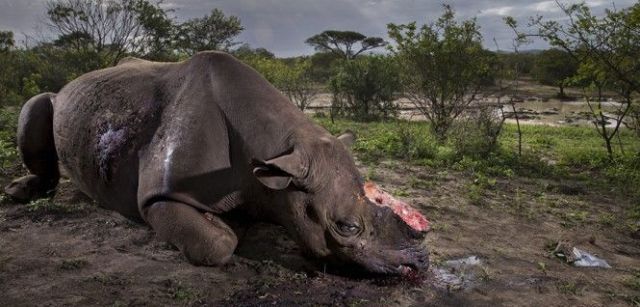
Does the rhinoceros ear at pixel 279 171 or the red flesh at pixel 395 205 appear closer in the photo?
the rhinoceros ear at pixel 279 171

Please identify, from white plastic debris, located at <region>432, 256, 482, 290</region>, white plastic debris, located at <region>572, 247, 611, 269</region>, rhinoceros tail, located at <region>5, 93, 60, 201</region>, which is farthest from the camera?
rhinoceros tail, located at <region>5, 93, 60, 201</region>

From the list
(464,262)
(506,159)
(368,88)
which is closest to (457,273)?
(464,262)

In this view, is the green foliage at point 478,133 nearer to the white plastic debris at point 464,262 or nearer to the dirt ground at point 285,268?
the dirt ground at point 285,268

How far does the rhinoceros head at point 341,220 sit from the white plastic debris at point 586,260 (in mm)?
2172

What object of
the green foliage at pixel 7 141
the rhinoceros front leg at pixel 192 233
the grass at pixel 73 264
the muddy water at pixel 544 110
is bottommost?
the muddy water at pixel 544 110

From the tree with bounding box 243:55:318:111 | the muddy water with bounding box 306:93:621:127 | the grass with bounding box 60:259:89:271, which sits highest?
the tree with bounding box 243:55:318:111

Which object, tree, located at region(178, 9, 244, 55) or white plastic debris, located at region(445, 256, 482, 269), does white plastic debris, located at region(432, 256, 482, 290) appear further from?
tree, located at region(178, 9, 244, 55)

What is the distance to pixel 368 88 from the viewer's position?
2238 cm

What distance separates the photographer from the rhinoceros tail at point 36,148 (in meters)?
6.46

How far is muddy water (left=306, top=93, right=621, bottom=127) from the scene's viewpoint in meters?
24.7

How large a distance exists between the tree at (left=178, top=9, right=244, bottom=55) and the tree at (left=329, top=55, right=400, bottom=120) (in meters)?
4.93

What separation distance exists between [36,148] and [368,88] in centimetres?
1693

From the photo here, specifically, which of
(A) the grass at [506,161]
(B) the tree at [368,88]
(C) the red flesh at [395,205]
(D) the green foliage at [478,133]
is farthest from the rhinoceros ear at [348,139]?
(B) the tree at [368,88]

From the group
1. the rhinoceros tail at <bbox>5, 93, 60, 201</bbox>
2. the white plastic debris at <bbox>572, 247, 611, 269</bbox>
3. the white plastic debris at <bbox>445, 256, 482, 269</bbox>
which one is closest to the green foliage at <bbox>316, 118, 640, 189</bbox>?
the white plastic debris at <bbox>572, 247, 611, 269</bbox>
